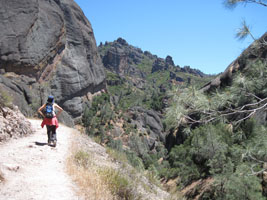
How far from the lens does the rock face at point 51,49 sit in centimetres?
2961

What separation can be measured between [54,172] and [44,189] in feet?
2.51

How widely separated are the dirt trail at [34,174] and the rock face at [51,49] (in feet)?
52.1

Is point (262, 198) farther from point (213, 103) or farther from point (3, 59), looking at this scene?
point (3, 59)

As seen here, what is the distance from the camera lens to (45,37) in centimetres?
3538

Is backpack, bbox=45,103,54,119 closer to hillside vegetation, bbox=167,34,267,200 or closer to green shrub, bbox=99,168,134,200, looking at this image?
green shrub, bbox=99,168,134,200

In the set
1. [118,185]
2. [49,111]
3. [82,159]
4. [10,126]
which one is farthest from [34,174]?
[10,126]

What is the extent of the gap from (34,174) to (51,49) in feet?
121

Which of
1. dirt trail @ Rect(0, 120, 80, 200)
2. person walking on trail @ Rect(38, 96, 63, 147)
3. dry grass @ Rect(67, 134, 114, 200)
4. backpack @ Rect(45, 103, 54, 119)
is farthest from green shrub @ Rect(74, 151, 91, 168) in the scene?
backpack @ Rect(45, 103, 54, 119)

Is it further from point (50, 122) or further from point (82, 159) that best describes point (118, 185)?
point (50, 122)

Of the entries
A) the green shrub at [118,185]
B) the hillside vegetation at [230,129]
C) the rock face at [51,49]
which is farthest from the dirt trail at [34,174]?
the rock face at [51,49]

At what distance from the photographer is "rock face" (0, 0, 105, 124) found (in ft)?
97.1

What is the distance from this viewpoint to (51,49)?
36.4m

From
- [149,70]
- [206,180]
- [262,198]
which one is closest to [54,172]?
[262,198]

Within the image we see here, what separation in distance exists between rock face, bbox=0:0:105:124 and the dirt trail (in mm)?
15867
